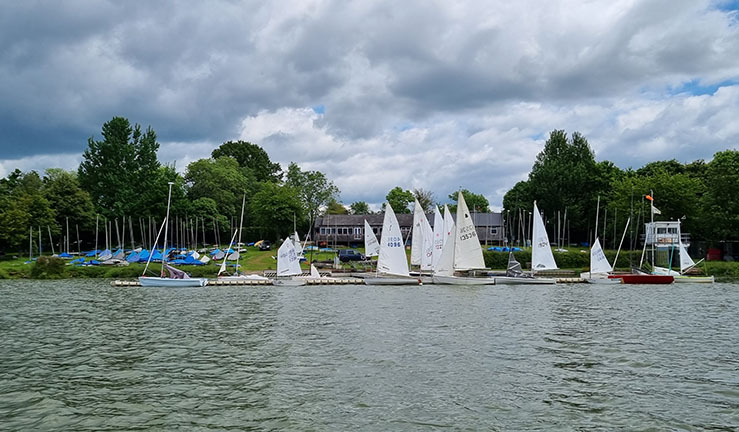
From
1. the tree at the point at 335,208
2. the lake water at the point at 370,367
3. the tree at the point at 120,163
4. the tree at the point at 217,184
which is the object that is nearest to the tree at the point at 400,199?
the tree at the point at 335,208

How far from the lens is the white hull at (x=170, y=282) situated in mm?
54531

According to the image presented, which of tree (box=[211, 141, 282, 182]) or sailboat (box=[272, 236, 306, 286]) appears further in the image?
tree (box=[211, 141, 282, 182])

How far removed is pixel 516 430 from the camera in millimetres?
12586

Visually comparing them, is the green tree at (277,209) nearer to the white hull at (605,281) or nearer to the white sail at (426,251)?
the white sail at (426,251)

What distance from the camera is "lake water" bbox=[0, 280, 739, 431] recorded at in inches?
536

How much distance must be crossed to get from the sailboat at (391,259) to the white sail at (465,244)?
484cm

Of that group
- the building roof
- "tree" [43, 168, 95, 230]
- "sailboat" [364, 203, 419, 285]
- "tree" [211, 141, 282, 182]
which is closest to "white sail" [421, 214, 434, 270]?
"sailboat" [364, 203, 419, 285]

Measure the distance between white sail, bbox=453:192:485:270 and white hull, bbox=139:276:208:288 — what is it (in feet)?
78.2

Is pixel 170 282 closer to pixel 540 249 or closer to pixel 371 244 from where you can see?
pixel 371 244

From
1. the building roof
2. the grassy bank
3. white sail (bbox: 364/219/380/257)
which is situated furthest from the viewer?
the building roof

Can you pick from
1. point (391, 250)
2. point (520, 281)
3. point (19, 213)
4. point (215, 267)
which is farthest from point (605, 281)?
point (19, 213)

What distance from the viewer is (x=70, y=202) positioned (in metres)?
87.8

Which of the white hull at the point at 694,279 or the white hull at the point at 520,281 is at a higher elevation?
the white hull at the point at 520,281

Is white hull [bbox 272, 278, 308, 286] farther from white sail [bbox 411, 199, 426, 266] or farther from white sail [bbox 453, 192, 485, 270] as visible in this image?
white sail [bbox 453, 192, 485, 270]
